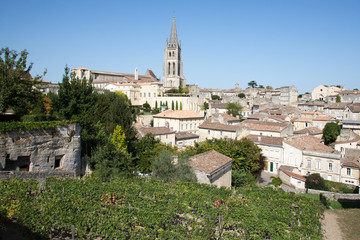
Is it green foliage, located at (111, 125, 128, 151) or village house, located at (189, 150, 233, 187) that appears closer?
village house, located at (189, 150, 233, 187)

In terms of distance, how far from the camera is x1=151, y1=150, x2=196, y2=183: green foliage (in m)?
18.0

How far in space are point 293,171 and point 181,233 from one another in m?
23.9

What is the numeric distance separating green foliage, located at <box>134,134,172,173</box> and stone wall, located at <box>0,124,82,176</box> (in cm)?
696

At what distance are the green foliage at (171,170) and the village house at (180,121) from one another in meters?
24.0

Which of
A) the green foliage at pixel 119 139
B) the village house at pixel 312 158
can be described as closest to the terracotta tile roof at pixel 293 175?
the village house at pixel 312 158

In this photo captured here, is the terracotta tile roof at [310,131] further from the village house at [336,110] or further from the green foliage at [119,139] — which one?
the green foliage at [119,139]

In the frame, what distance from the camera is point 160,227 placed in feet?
38.8

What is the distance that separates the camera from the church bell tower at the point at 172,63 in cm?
8788

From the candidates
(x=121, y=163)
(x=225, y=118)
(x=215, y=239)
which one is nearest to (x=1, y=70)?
(x=121, y=163)

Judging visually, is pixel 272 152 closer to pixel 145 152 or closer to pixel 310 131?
pixel 310 131

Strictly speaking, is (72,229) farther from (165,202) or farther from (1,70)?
(1,70)

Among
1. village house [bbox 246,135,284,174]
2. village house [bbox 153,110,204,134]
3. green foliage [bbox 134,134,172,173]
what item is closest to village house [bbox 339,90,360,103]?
village house [bbox 153,110,204,134]

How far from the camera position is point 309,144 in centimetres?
3394

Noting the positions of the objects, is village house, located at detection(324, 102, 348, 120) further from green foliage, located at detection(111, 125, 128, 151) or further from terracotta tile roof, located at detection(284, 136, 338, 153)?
green foliage, located at detection(111, 125, 128, 151)
